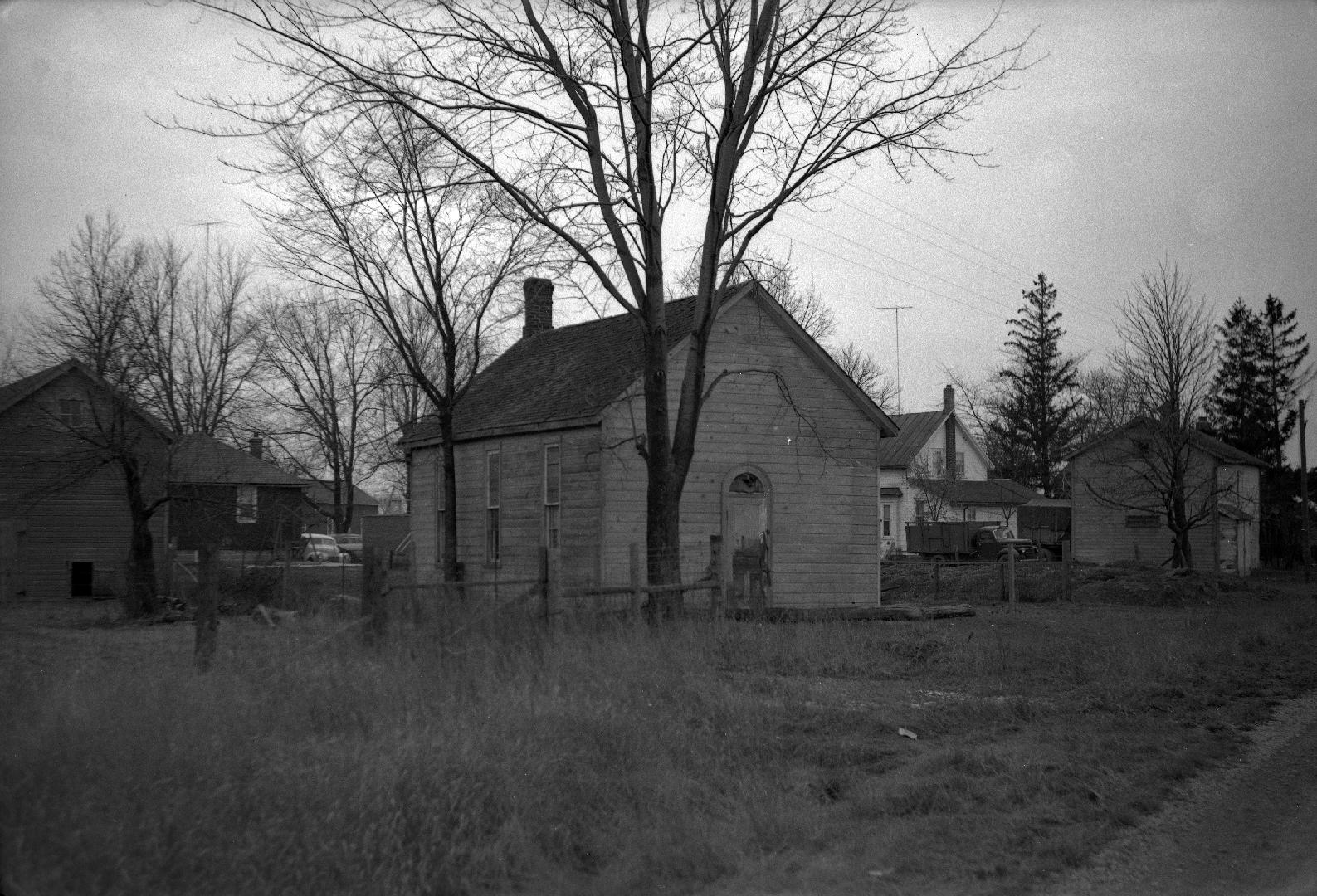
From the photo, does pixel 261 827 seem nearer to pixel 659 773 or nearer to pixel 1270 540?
pixel 659 773

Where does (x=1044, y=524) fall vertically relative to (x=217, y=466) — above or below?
below

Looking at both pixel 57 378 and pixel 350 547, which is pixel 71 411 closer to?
pixel 57 378

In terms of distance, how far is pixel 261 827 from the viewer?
19.5ft

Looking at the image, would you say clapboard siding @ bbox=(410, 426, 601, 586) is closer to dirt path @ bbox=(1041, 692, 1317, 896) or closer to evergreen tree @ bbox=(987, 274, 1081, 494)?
dirt path @ bbox=(1041, 692, 1317, 896)

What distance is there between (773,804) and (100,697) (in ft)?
14.3

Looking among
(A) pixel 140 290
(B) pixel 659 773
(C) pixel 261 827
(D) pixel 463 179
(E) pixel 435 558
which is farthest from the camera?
(E) pixel 435 558

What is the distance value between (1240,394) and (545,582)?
6167 centimetres

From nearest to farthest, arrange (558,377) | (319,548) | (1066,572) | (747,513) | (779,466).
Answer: (747,513), (779,466), (558,377), (1066,572), (319,548)

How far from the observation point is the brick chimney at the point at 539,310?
3216cm

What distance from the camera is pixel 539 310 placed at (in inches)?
1277

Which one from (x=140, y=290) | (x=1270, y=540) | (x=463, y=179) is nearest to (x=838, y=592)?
(x=463, y=179)

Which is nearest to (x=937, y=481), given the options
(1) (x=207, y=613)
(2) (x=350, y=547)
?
(2) (x=350, y=547)

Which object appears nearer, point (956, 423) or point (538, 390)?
point (538, 390)

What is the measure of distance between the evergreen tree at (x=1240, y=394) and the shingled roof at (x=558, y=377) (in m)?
45.5
